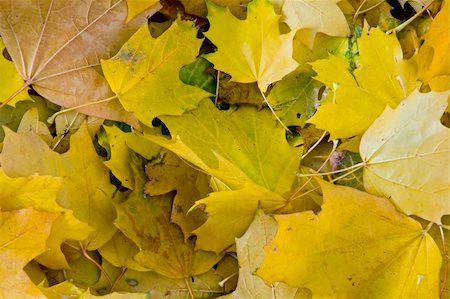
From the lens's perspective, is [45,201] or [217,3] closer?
[45,201]

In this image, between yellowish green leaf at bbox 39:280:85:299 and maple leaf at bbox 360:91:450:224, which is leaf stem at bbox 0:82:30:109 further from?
maple leaf at bbox 360:91:450:224

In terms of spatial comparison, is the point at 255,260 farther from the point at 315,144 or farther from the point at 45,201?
the point at 45,201

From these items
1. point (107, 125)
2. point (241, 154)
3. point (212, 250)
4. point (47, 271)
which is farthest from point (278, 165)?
point (47, 271)

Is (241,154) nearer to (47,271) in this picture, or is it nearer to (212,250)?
(212,250)

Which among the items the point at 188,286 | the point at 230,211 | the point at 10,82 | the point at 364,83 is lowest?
the point at 188,286

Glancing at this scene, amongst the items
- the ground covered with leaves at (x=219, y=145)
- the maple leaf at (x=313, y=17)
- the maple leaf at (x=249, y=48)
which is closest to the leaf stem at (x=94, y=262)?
the ground covered with leaves at (x=219, y=145)

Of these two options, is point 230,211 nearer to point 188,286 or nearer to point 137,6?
point 188,286

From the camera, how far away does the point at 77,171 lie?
0.90 m

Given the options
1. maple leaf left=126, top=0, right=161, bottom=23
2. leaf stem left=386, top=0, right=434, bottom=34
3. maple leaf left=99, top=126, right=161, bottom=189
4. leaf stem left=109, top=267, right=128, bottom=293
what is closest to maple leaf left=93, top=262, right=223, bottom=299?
leaf stem left=109, top=267, right=128, bottom=293

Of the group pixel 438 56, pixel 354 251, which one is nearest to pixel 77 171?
pixel 354 251

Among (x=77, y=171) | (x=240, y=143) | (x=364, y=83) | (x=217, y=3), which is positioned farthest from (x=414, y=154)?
(x=77, y=171)

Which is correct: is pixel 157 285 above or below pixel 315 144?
below

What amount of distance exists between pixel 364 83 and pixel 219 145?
23 centimetres

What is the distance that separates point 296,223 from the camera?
0.82 m
